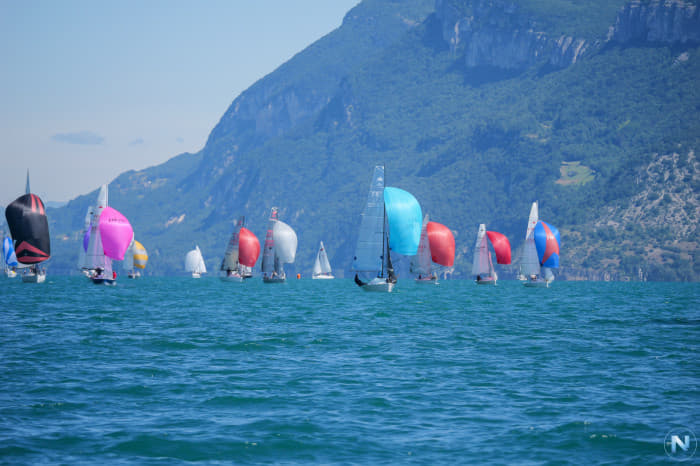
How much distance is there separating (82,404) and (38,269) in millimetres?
113094

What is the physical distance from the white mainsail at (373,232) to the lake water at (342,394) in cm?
3690

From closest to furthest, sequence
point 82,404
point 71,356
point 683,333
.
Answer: point 82,404
point 71,356
point 683,333

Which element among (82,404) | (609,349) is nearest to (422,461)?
(82,404)

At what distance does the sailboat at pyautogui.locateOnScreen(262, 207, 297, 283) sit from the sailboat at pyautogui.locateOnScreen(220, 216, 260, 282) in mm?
10912

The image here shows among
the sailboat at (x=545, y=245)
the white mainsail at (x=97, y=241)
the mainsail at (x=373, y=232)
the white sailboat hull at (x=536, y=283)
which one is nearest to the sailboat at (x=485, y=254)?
the white sailboat hull at (x=536, y=283)

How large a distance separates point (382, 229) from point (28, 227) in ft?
133

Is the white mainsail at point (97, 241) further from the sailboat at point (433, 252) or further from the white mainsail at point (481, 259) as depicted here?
the white mainsail at point (481, 259)

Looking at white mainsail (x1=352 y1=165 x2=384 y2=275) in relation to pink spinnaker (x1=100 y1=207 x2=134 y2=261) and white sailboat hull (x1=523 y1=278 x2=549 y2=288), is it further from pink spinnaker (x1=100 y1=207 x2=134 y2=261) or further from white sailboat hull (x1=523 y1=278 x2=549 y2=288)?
white sailboat hull (x1=523 y1=278 x2=549 y2=288)

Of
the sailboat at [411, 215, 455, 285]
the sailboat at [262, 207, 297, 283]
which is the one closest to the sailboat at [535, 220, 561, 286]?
the sailboat at [411, 215, 455, 285]

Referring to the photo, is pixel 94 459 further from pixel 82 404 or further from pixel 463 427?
pixel 463 427

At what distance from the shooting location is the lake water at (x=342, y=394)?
19.9 metres

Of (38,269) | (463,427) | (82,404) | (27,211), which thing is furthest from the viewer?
(38,269)

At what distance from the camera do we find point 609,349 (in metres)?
38.0

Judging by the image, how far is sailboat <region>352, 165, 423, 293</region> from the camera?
279 ft
